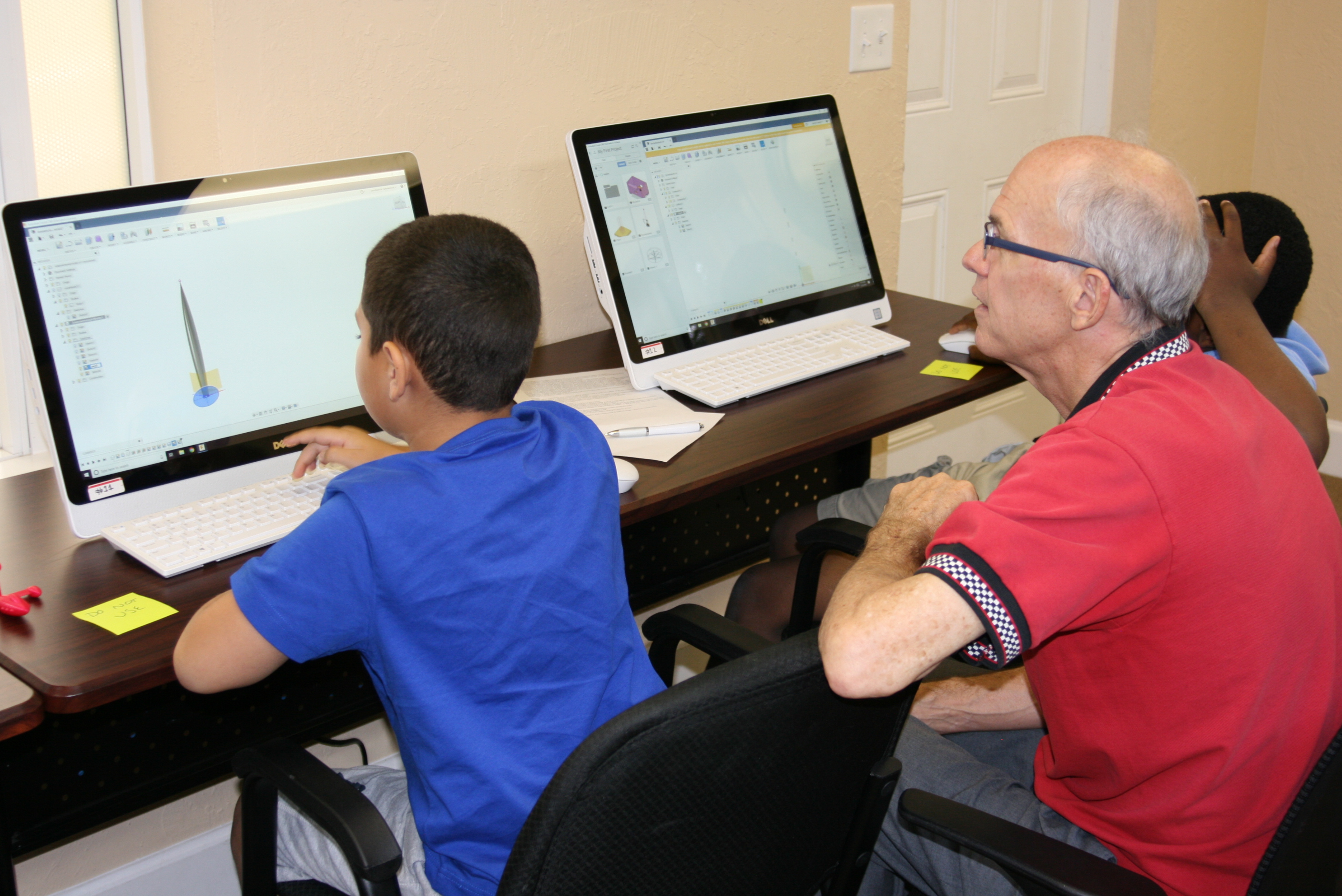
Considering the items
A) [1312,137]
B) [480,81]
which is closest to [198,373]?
[480,81]

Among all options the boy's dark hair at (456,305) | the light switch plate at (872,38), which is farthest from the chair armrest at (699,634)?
the light switch plate at (872,38)

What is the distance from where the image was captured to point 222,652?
1.00 m

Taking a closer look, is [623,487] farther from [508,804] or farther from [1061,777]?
[1061,777]

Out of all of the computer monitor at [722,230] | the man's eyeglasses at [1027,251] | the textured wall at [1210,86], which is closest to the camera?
the man's eyeglasses at [1027,251]

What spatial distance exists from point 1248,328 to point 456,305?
49.7 inches

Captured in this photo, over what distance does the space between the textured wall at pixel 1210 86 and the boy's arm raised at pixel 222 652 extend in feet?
10.2

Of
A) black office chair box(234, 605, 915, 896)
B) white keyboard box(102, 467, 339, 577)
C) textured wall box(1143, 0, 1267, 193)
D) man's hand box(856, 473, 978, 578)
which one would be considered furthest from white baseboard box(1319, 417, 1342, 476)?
white keyboard box(102, 467, 339, 577)

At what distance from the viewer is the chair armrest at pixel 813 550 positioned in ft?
5.08

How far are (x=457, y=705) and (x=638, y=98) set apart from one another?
4.57 feet

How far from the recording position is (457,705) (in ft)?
3.37

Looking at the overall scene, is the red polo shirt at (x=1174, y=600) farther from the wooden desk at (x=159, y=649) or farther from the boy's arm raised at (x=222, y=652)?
the boy's arm raised at (x=222, y=652)

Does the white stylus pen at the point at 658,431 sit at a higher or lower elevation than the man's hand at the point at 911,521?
lower

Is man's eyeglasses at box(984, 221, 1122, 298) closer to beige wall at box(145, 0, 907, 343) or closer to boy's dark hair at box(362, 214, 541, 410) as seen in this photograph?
boy's dark hair at box(362, 214, 541, 410)

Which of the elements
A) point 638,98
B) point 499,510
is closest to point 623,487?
point 499,510
